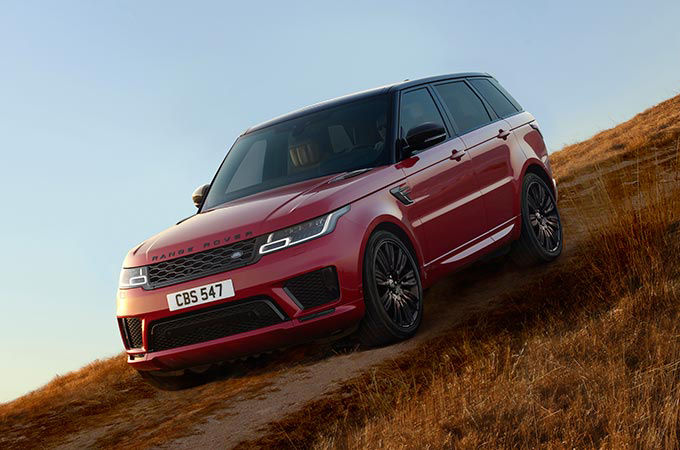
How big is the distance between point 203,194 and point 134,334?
1.73 metres

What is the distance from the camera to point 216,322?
594 cm

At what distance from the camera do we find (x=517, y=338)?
6.12m

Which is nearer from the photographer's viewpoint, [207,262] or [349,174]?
[207,262]

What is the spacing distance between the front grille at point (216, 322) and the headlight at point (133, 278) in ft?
1.05

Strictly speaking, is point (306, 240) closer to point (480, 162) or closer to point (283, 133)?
point (283, 133)

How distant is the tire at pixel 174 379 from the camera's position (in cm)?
647

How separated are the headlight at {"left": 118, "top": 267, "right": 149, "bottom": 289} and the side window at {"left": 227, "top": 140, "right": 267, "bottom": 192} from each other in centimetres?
133

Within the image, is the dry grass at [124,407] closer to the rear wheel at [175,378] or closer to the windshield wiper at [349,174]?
the rear wheel at [175,378]

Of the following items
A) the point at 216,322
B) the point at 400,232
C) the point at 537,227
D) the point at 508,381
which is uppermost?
the point at 400,232

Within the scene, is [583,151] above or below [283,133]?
below

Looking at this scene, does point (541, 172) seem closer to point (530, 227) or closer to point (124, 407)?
point (530, 227)

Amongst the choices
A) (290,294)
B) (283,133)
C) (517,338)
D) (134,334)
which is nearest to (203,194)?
(283,133)

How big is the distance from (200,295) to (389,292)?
1325mm

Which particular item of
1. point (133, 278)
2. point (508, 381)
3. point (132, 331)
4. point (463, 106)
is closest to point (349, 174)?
point (133, 278)
